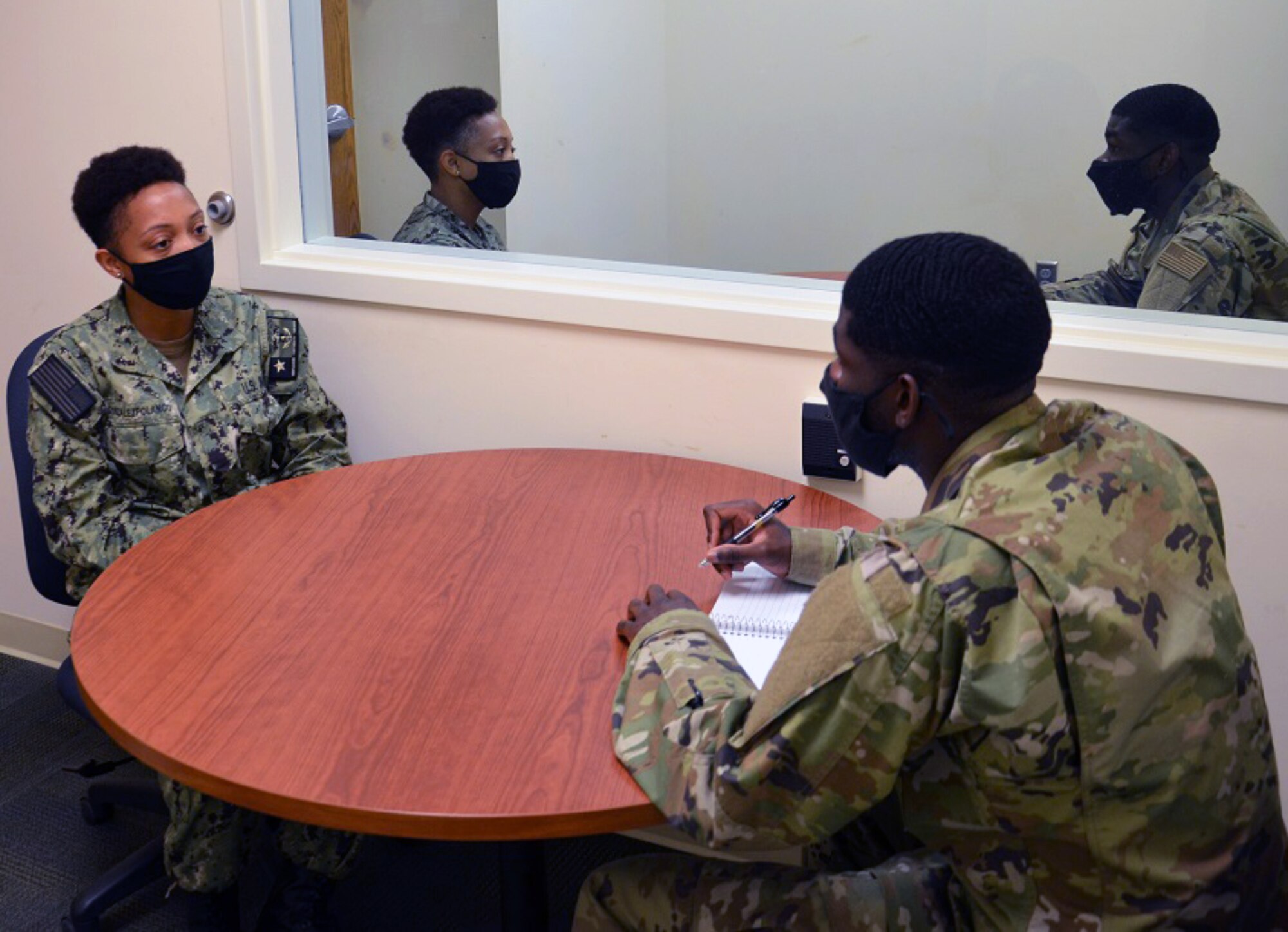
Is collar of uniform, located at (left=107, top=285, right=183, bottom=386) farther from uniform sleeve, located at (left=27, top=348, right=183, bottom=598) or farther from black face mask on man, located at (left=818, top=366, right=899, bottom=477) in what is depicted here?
black face mask on man, located at (left=818, top=366, right=899, bottom=477)

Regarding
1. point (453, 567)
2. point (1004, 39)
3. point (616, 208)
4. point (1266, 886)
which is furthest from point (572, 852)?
point (1004, 39)

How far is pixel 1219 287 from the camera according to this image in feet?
6.25

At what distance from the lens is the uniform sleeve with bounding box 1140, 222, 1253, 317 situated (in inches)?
74.2

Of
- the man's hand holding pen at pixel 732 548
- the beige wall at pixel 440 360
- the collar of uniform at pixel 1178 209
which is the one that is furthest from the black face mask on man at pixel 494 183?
the collar of uniform at pixel 1178 209

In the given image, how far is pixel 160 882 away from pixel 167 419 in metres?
0.81

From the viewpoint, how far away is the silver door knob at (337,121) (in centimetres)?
262

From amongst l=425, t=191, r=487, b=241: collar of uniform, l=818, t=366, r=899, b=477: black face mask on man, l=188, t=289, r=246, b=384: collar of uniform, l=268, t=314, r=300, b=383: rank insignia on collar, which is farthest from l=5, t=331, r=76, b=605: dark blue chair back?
l=818, t=366, r=899, b=477: black face mask on man

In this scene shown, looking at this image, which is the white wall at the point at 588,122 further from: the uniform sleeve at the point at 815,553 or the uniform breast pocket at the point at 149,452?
the uniform sleeve at the point at 815,553

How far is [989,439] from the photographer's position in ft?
3.65

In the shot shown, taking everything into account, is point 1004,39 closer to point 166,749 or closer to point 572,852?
point 572,852

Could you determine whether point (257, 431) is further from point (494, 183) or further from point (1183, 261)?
point (1183, 261)

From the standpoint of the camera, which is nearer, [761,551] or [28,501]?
[761,551]

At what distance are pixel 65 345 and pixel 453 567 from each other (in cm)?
79

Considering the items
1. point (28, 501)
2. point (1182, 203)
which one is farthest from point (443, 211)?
point (1182, 203)
